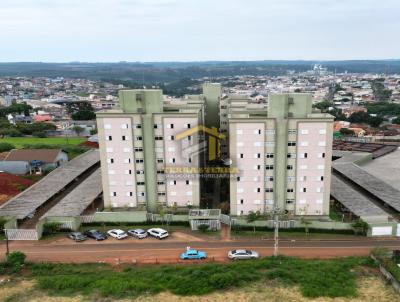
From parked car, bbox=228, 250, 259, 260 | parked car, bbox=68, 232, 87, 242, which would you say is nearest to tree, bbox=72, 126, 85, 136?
parked car, bbox=68, 232, 87, 242

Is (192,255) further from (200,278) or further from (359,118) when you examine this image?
(359,118)

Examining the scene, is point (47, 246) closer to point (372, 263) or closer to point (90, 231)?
point (90, 231)

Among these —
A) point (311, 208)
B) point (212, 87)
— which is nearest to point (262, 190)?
point (311, 208)

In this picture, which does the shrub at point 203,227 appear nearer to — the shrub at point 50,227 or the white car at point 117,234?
the white car at point 117,234

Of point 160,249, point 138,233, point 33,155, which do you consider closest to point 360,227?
point 160,249

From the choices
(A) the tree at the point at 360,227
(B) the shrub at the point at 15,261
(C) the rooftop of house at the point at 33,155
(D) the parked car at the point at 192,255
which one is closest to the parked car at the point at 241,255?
(D) the parked car at the point at 192,255
